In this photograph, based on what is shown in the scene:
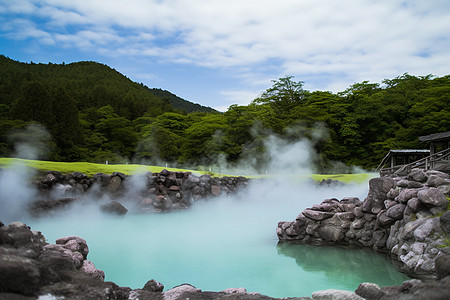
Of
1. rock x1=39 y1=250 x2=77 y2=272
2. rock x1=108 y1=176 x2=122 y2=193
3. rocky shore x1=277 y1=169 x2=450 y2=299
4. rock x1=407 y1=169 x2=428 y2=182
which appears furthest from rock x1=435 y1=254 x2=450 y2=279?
rock x1=108 y1=176 x2=122 y2=193

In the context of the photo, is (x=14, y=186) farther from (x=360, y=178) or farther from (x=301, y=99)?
(x=301, y=99)

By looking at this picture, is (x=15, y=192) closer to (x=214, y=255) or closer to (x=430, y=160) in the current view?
(x=214, y=255)

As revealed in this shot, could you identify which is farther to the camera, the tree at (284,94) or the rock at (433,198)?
the tree at (284,94)

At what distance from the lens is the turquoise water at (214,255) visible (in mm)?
5066

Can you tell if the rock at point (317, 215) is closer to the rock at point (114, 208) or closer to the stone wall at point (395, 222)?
the stone wall at point (395, 222)

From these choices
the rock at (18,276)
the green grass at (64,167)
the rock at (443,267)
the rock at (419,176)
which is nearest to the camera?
the rock at (18,276)

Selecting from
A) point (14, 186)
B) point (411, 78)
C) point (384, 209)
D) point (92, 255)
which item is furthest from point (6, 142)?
point (411, 78)

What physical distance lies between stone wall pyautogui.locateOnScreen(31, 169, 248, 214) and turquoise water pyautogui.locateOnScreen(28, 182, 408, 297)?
2.11ft

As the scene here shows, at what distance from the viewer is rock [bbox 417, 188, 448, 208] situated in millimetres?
5633

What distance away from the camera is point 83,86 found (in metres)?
41.5

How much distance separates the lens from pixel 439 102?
903 inches

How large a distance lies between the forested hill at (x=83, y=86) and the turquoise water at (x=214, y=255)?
22103 millimetres

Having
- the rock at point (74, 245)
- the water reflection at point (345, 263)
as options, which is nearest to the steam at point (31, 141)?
the rock at point (74, 245)

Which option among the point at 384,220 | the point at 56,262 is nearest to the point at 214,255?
the point at 384,220
